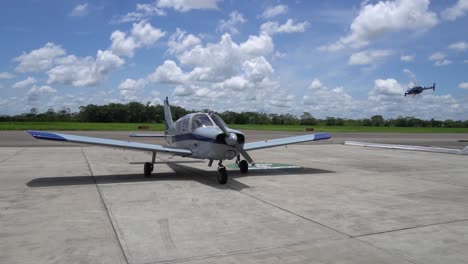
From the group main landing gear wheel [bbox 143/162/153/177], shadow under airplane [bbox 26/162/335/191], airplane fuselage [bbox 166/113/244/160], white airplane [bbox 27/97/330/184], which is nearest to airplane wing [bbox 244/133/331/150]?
white airplane [bbox 27/97/330/184]

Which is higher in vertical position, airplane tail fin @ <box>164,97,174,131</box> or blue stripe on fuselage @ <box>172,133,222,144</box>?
airplane tail fin @ <box>164,97,174,131</box>

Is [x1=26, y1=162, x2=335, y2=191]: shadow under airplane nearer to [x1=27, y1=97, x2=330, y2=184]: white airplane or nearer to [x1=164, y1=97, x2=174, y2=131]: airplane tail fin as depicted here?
[x1=27, y1=97, x2=330, y2=184]: white airplane

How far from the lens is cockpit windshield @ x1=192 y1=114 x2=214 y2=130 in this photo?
36.5 feet

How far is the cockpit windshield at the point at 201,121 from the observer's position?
36.5 ft

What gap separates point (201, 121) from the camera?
11.3 metres

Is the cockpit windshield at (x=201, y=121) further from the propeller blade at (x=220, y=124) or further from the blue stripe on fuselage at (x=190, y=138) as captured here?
the blue stripe on fuselage at (x=190, y=138)

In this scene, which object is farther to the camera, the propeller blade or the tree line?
the tree line

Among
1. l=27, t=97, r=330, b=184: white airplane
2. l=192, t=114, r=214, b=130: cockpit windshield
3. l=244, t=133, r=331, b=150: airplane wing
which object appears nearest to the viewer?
l=27, t=97, r=330, b=184: white airplane

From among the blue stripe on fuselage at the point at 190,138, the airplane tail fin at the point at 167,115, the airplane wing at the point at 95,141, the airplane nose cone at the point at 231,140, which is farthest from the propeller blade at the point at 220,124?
the airplane tail fin at the point at 167,115

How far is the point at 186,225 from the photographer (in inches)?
231

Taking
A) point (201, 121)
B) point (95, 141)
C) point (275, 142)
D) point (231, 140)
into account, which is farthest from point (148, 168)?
point (275, 142)

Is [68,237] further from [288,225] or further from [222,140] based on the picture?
[222,140]

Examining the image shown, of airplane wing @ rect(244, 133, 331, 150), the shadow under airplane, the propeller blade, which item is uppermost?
the propeller blade

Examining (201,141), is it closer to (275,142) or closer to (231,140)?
(231,140)
